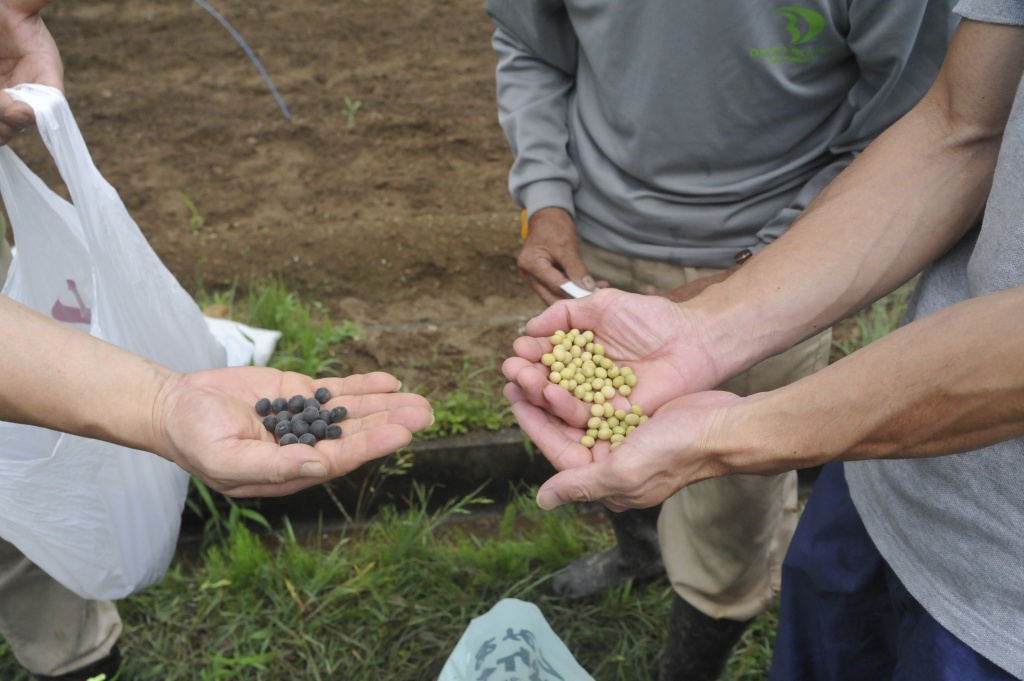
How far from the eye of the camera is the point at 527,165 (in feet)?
7.25

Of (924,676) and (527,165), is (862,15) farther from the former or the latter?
(924,676)

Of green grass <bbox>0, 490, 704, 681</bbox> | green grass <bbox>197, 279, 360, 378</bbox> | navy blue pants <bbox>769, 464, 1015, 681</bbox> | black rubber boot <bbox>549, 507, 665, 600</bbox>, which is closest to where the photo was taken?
navy blue pants <bbox>769, 464, 1015, 681</bbox>

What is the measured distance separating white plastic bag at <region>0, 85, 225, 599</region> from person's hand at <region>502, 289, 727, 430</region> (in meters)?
0.99

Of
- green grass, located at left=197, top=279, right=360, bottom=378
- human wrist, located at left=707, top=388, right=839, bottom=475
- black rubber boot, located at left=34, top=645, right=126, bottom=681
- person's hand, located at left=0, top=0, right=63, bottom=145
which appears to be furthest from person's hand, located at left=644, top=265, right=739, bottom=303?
black rubber boot, located at left=34, top=645, right=126, bottom=681

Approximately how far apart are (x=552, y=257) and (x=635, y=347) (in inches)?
18.1

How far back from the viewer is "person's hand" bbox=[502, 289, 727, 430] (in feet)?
5.48

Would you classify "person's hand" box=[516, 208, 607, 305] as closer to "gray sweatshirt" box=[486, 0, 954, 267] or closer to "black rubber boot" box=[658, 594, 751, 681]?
"gray sweatshirt" box=[486, 0, 954, 267]

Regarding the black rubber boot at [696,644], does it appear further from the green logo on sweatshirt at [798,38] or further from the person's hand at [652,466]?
the green logo on sweatshirt at [798,38]

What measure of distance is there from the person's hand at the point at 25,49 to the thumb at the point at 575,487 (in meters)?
1.55

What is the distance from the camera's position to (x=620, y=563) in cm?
252

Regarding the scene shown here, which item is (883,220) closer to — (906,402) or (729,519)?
(906,402)

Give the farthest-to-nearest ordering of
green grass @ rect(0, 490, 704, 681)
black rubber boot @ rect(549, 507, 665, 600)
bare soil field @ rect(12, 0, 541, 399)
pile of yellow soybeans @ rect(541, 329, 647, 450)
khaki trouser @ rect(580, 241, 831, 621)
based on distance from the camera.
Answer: bare soil field @ rect(12, 0, 541, 399) < black rubber boot @ rect(549, 507, 665, 600) < green grass @ rect(0, 490, 704, 681) < khaki trouser @ rect(580, 241, 831, 621) < pile of yellow soybeans @ rect(541, 329, 647, 450)

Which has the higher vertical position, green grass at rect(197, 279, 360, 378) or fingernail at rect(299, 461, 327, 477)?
fingernail at rect(299, 461, 327, 477)

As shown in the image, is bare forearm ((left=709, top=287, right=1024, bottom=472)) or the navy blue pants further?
the navy blue pants
